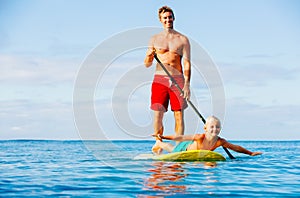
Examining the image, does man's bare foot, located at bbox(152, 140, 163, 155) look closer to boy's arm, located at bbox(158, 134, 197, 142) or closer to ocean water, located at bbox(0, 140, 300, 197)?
ocean water, located at bbox(0, 140, 300, 197)

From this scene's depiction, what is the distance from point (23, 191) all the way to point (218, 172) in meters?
3.08

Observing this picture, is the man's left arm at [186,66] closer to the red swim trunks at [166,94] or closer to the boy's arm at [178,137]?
the red swim trunks at [166,94]

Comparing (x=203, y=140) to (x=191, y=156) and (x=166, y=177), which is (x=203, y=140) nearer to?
(x=191, y=156)

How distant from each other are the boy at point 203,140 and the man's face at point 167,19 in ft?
7.02

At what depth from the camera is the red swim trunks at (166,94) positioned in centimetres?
944

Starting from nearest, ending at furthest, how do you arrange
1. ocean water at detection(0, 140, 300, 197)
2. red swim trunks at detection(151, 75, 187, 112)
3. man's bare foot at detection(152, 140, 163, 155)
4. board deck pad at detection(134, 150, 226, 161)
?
ocean water at detection(0, 140, 300, 197) → board deck pad at detection(134, 150, 226, 161) → man's bare foot at detection(152, 140, 163, 155) → red swim trunks at detection(151, 75, 187, 112)

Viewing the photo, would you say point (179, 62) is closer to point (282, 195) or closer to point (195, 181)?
point (195, 181)

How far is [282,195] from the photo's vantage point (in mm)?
5441

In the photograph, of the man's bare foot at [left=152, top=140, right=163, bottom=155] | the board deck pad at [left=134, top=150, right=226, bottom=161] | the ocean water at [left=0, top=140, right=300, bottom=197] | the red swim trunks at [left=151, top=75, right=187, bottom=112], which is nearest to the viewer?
the ocean water at [left=0, top=140, right=300, bottom=197]

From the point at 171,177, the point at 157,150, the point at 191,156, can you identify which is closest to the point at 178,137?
the point at 191,156

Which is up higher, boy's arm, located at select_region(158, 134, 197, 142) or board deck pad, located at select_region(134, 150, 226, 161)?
boy's arm, located at select_region(158, 134, 197, 142)

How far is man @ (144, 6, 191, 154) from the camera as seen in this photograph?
9.45m

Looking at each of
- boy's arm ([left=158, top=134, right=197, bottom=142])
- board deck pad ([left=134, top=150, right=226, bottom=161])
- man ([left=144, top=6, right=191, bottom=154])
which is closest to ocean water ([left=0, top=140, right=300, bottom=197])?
board deck pad ([left=134, top=150, right=226, bottom=161])

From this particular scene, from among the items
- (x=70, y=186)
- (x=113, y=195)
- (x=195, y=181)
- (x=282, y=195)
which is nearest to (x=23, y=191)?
(x=70, y=186)
